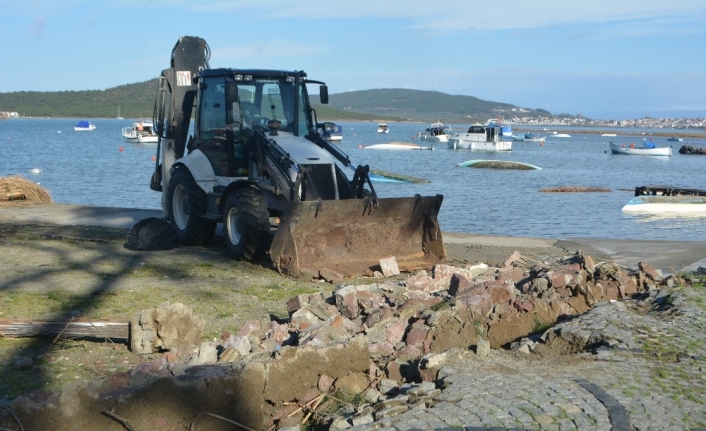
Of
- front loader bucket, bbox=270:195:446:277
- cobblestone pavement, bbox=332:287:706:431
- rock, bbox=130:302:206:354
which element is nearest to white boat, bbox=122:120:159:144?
front loader bucket, bbox=270:195:446:277

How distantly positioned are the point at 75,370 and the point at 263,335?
162 centimetres

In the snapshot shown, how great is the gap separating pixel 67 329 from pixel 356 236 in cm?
469

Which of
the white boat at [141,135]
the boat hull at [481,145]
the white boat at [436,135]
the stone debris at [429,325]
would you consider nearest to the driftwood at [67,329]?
the stone debris at [429,325]

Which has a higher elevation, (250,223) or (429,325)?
(250,223)

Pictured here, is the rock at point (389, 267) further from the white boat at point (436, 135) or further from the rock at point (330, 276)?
the white boat at point (436, 135)

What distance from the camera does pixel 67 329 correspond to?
7.58m

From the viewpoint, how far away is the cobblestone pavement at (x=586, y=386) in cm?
519

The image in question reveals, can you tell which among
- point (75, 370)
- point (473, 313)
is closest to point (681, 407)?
point (473, 313)

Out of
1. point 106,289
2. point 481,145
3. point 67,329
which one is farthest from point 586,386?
point 481,145

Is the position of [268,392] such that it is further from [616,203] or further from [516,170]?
[516,170]

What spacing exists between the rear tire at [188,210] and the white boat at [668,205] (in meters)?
15.7

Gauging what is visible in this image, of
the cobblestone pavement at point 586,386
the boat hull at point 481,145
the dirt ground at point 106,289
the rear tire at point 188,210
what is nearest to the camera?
the cobblestone pavement at point 586,386

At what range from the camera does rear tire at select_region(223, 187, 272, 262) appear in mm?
11453

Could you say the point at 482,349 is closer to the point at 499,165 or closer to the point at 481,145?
the point at 499,165
